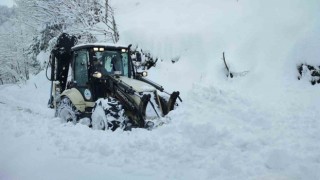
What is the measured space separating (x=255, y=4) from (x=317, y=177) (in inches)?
378

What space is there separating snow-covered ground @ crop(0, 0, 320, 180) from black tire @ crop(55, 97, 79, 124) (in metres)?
0.28

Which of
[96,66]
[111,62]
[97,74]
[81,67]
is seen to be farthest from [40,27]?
[97,74]

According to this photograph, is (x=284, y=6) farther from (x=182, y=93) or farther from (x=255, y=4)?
(x=182, y=93)

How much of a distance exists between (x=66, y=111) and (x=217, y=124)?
3297 mm

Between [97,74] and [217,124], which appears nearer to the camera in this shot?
[217,124]

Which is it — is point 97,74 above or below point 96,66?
below

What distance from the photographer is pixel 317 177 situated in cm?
382

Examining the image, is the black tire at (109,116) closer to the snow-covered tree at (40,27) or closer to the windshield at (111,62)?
the windshield at (111,62)

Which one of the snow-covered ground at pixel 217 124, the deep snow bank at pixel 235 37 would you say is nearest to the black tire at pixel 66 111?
the snow-covered ground at pixel 217 124

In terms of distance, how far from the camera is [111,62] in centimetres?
733

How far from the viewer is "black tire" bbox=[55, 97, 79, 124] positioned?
723 cm

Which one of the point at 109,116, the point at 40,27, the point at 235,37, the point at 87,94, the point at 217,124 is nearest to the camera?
the point at 217,124

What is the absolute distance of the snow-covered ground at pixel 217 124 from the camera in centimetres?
421

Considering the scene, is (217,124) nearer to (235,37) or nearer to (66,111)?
(66,111)
